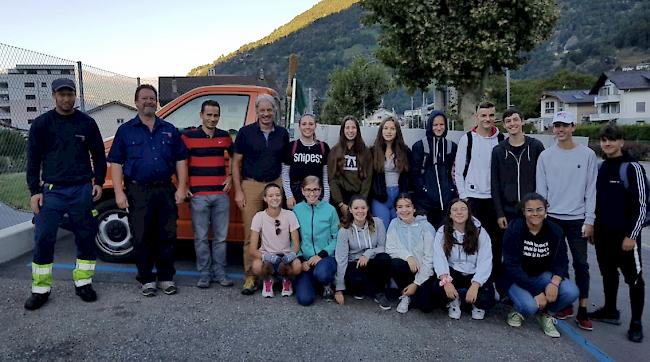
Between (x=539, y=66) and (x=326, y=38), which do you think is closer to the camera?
(x=539, y=66)

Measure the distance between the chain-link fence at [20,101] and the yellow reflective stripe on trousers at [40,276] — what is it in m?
2.39

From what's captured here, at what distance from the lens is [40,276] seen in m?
4.23

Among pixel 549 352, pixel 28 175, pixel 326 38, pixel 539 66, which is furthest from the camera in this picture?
pixel 326 38

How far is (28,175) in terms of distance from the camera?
411cm

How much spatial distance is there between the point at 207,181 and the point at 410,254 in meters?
2.08

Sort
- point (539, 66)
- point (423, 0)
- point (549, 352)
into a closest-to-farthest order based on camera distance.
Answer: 1. point (549, 352)
2. point (423, 0)
3. point (539, 66)

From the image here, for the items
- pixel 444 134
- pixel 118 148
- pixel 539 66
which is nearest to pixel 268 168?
pixel 118 148

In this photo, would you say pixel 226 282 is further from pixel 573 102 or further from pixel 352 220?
pixel 573 102

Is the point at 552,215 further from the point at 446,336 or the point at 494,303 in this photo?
the point at 446,336

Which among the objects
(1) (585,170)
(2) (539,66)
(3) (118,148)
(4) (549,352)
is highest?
(2) (539,66)

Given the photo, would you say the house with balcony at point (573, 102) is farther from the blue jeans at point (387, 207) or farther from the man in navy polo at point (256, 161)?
the man in navy polo at point (256, 161)

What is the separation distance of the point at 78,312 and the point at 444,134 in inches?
150

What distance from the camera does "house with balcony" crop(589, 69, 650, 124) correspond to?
57.2m

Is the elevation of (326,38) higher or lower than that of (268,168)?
higher
